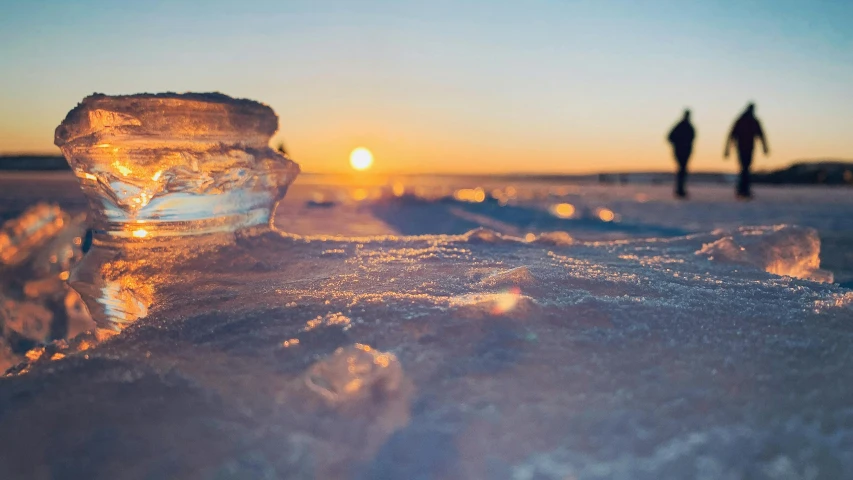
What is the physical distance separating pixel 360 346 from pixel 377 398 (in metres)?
0.14

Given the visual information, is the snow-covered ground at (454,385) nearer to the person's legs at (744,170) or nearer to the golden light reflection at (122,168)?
the golden light reflection at (122,168)

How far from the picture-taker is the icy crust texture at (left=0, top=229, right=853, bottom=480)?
0.92m

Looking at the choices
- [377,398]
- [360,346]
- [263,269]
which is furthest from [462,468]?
[263,269]

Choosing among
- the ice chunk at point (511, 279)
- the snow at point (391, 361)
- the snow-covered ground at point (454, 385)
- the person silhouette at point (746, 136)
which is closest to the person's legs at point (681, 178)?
the person silhouette at point (746, 136)

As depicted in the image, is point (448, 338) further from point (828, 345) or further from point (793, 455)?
point (828, 345)

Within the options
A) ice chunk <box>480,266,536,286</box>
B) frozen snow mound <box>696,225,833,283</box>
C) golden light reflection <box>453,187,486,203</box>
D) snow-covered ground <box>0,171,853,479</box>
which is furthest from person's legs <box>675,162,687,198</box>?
ice chunk <box>480,266,536,286</box>

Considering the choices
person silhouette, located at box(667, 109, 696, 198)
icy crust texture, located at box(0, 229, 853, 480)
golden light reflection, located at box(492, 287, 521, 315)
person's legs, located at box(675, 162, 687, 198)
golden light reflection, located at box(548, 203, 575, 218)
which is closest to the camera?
icy crust texture, located at box(0, 229, 853, 480)

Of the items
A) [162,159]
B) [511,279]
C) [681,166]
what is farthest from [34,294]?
[681,166]

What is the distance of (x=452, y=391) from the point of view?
1.04m

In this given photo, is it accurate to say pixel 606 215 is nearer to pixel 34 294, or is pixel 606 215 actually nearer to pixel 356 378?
pixel 34 294

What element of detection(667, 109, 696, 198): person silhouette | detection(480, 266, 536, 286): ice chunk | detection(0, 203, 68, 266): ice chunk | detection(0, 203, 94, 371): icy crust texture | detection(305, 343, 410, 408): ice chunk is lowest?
detection(0, 203, 94, 371): icy crust texture

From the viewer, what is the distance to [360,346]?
1.13 m

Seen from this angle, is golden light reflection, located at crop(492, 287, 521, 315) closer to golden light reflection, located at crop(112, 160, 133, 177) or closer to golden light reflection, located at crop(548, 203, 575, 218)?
golden light reflection, located at crop(112, 160, 133, 177)

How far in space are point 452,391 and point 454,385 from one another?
0.06ft
